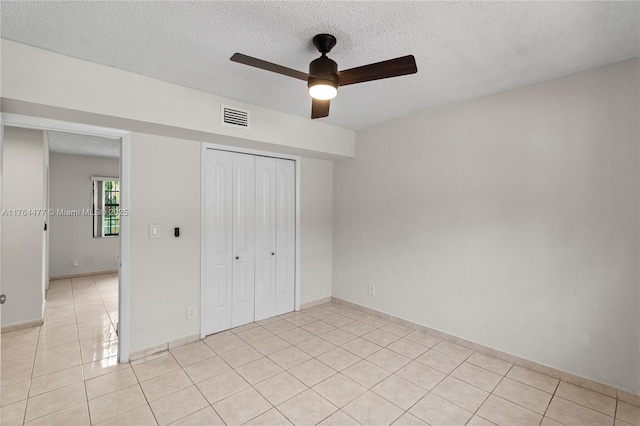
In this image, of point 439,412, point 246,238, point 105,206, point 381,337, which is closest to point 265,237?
point 246,238

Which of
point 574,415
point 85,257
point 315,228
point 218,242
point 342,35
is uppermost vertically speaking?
point 342,35

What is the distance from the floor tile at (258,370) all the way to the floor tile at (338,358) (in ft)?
1.51

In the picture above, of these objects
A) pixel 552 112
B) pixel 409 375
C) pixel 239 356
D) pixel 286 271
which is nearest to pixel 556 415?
pixel 409 375

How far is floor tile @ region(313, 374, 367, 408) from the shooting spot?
2334 millimetres

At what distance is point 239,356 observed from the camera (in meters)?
3.01

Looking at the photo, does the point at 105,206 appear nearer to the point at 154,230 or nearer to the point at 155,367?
the point at 154,230

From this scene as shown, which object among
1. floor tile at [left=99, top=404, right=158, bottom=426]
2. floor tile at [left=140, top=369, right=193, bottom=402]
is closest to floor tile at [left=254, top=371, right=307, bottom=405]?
floor tile at [left=140, top=369, right=193, bottom=402]

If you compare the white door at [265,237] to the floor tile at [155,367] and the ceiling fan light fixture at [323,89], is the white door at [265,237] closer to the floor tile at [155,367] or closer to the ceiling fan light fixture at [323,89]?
the floor tile at [155,367]

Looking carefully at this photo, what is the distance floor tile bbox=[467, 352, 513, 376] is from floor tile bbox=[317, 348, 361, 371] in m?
1.11

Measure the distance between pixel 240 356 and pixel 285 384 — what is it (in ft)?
2.27

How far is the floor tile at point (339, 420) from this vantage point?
2.06 m

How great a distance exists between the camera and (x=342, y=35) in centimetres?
198

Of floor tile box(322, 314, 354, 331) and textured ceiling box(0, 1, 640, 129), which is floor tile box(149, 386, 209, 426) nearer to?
floor tile box(322, 314, 354, 331)

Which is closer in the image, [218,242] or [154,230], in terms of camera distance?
[154,230]
